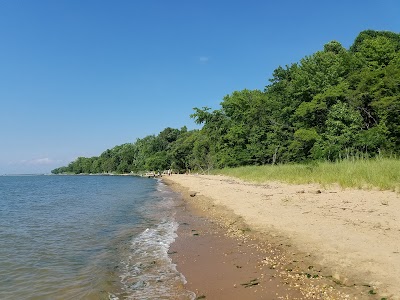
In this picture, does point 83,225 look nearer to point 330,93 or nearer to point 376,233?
point 376,233

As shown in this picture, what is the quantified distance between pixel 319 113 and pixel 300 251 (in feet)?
129

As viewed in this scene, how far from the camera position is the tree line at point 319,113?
117 ft

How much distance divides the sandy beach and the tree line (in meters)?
17.7

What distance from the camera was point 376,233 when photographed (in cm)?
779

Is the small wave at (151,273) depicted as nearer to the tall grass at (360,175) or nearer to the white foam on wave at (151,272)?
the white foam on wave at (151,272)

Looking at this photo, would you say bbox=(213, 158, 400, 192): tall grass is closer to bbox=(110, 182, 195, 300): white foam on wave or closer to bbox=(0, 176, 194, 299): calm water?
bbox=(0, 176, 194, 299): calm water

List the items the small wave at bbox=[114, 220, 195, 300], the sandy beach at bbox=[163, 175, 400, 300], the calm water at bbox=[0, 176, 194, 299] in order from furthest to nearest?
the calm water at bbox=[0, 176, 194, 299]
the small wave at bbox=[114, 220, 195, 300]
the sandy beach at bbox=[163, 175, 400, 300]

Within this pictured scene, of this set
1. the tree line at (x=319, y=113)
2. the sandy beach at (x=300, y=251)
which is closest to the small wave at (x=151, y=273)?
the sandy beach at (x=300, y=251)

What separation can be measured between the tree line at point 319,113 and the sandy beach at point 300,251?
17665 mm

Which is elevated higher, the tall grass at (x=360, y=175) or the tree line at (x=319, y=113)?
the tree line at (x=319, y=113)

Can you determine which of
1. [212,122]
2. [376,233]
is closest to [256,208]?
[376,233]

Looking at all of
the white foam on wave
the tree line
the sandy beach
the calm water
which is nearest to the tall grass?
the sandy beach

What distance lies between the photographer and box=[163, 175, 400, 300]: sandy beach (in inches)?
219

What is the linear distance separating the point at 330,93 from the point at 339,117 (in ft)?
13.6
